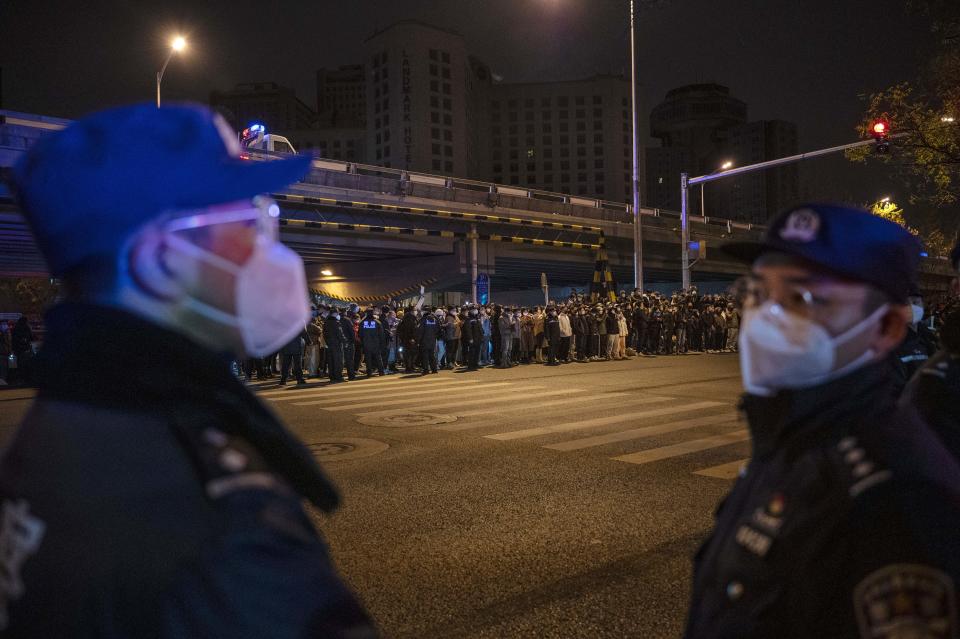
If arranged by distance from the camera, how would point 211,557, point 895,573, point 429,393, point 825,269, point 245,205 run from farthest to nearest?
1. point 429,393
2. point 825,269
3. point 245,205
4. point 895,573
5. point 211,557

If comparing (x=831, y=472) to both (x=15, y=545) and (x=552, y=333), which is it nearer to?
(x=15, y=545)

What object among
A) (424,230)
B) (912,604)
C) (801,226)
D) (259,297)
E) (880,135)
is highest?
(424,230)

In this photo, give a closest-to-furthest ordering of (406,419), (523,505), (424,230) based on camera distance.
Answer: (523,505) < (406,419) < (424,230)

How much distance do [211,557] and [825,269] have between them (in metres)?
1.44

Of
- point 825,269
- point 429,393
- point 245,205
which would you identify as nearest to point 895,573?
point 825,269

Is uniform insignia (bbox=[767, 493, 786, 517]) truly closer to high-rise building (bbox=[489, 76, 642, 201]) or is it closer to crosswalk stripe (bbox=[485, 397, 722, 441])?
crosswalk stripe (bbox=[485, 397, 722, 441])

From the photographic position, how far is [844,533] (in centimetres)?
137

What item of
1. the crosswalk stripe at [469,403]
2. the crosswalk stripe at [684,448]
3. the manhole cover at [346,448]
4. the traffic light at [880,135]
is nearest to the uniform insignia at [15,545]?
the manhole cover at [346,448]

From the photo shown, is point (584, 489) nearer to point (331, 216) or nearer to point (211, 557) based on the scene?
point (211, 557)

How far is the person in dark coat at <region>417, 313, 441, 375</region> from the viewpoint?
20.3 m

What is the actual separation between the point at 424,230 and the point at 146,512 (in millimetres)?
35968

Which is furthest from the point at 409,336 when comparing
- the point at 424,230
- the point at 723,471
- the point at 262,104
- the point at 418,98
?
the point at 262,104

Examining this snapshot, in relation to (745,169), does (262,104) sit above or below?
above

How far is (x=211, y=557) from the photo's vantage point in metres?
1.08
